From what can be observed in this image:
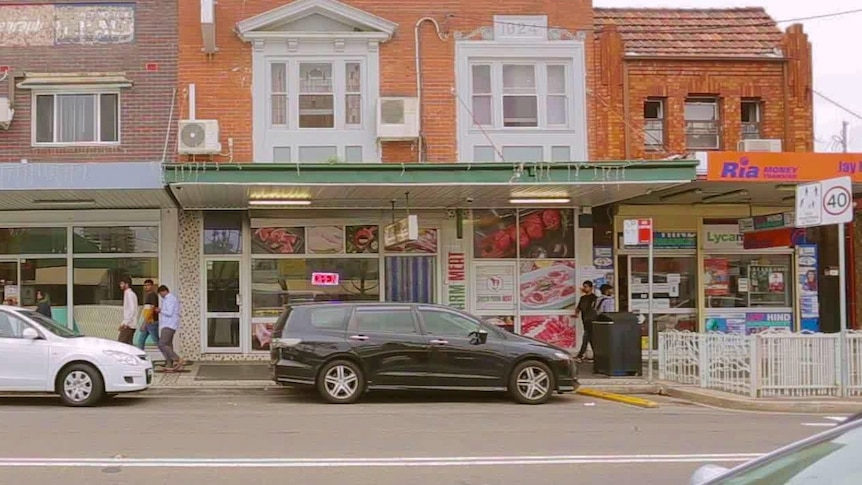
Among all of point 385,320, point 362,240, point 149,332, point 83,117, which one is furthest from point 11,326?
point 362,240

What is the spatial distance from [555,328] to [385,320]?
243 inches

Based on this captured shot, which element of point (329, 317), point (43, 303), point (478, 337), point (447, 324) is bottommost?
point (478, 337)

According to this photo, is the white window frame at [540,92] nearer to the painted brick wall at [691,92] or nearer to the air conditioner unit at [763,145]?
the painted brick wall at [691,92]

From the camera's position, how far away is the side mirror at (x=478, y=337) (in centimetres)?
1295

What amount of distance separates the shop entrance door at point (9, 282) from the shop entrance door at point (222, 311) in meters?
3.75

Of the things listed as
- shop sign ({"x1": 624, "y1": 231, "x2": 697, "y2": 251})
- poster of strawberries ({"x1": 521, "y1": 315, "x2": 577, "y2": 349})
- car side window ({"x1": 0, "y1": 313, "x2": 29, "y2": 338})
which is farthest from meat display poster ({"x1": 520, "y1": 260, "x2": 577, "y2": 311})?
car side window ({"x1": 0, "y1": 313, "x2": 29, "y2": 338})

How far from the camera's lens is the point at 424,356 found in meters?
12.9

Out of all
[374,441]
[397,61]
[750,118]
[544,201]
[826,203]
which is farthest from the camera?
[750,118]

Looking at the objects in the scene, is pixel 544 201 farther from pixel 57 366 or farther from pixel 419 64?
pixel 57 366

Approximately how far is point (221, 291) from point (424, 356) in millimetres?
6394

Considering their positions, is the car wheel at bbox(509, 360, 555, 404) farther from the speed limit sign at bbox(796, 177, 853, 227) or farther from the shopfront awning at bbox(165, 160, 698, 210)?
the speed limit sign at bbox(796, 177, 853, 227)

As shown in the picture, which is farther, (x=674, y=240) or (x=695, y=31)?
(x=695, y=31)

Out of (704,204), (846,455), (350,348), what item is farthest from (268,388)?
(846,455)

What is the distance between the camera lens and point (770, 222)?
683 inches
